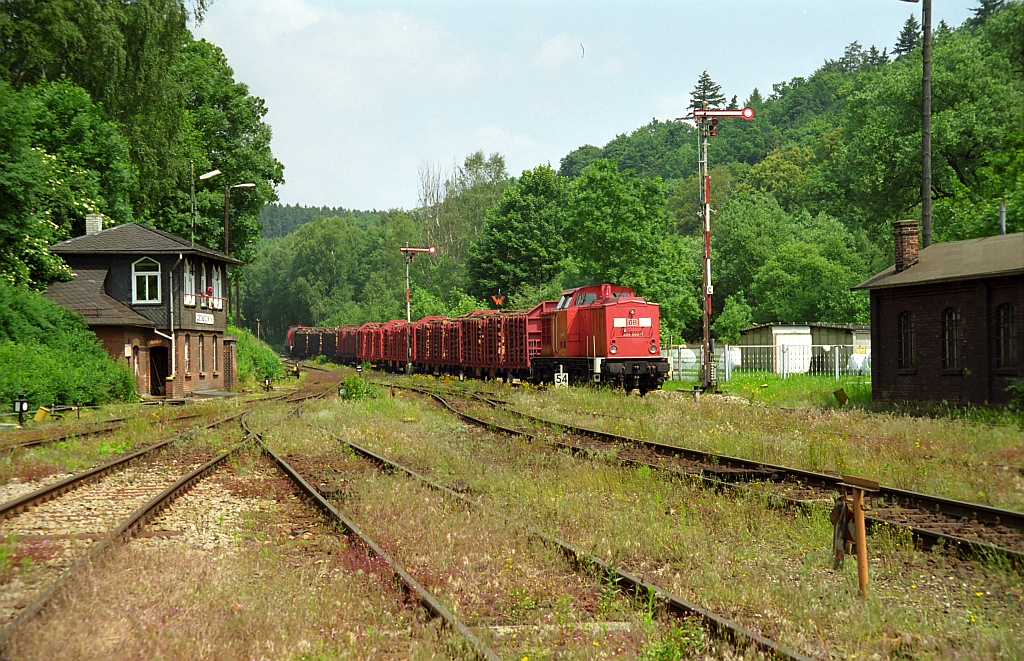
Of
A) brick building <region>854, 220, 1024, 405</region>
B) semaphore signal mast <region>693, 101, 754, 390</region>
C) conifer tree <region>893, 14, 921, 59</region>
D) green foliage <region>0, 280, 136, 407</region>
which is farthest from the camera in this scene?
conifer tree <region>893, 14, 921, 59</region>

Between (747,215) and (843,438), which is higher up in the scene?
(747,215)

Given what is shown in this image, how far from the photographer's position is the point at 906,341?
24.7 m

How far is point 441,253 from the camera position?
98625mm

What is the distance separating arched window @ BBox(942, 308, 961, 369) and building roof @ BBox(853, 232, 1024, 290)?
105cm

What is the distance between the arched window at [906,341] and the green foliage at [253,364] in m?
31.3

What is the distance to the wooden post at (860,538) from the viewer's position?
7633 mm

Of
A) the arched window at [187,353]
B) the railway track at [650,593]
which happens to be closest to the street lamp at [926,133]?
the railway track at [650,593]

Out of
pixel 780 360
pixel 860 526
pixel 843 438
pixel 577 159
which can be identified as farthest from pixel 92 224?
pixel 577 159

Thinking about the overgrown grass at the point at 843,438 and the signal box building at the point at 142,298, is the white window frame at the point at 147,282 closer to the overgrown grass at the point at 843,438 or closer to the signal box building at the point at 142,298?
the signal box building at the point at 142,298

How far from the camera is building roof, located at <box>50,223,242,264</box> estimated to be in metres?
36.0

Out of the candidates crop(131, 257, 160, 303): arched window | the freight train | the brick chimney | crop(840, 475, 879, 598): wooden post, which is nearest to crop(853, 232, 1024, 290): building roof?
the brick chimney

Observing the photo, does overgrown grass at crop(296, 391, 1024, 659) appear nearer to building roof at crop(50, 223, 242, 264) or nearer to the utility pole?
the utility pole

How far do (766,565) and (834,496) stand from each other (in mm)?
3613

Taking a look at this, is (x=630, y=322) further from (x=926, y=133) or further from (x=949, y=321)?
(x=926, y=133)
